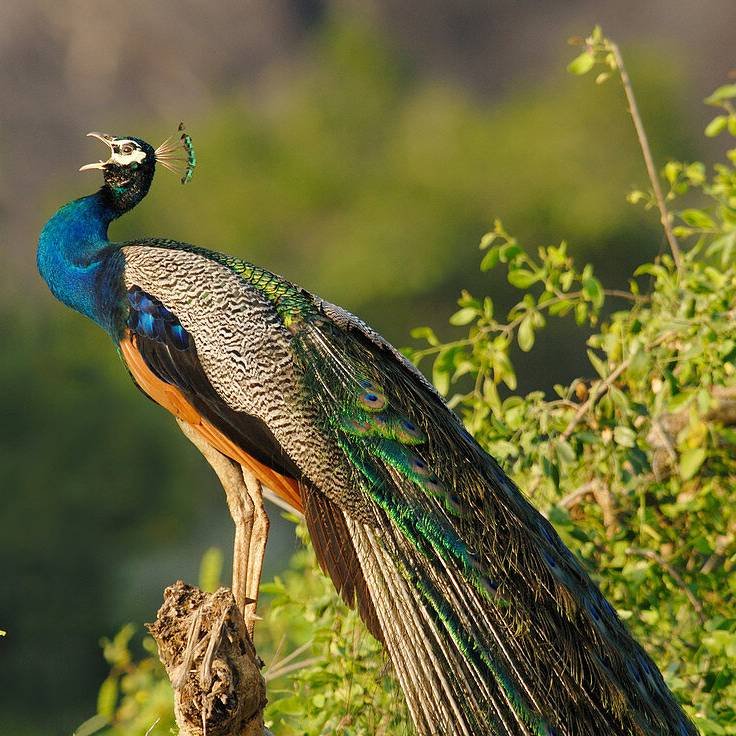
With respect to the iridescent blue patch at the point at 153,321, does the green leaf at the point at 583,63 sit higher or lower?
higher

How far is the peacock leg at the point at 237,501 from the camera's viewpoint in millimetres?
2631

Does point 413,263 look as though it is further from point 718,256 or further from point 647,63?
point 718,256

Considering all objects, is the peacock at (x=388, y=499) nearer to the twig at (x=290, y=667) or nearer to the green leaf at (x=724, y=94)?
the twig at (x=290, y=667)

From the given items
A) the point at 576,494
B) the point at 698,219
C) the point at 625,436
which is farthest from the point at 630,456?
Answer: the point at 698,219

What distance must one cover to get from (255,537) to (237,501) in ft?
0.27

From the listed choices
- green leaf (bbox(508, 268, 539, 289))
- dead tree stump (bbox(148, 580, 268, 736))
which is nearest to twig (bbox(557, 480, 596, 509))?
green leaf (bbox(508, 268, 539, 289))

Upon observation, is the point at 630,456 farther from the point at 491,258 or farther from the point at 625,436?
the point at 491,258

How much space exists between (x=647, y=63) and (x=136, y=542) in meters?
14.9

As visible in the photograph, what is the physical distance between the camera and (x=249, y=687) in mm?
1971

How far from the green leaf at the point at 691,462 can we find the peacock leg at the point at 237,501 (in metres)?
0.88

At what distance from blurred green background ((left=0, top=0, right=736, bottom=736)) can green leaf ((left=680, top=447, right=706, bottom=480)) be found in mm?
7818

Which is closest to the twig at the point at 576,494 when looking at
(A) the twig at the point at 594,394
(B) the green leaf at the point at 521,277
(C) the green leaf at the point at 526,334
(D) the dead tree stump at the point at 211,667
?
(A) the twig at the point at 594,394

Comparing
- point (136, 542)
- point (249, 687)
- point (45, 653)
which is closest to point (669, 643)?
point (249, 687)

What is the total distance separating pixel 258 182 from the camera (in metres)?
21.9
